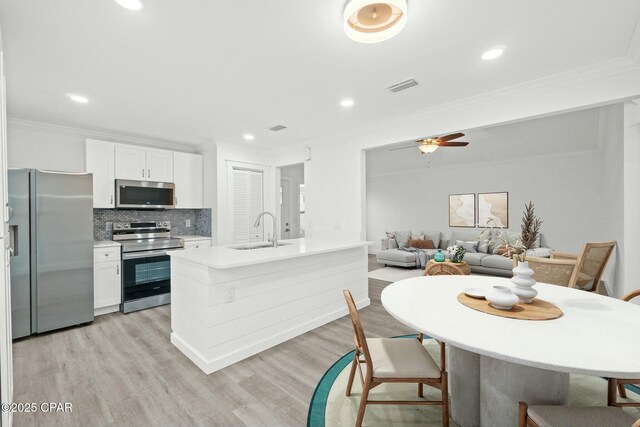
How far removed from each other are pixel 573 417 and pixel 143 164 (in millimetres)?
5134

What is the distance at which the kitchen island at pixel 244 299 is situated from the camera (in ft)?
7.74

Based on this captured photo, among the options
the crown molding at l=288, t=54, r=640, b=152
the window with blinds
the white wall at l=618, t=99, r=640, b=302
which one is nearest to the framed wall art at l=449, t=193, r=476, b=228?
the crown molding at l=288, t=54, r=640, b=152

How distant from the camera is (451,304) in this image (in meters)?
1.67

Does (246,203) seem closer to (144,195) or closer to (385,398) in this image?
(144,195)

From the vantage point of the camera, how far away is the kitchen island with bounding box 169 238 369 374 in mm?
2359

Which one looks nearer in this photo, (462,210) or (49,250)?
(49,250)

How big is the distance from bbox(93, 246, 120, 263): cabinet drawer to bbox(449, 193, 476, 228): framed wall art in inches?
280

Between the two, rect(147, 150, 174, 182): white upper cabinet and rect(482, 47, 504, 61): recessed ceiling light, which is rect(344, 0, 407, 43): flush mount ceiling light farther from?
rect(147, 150, 174, 182): white upper cabinet

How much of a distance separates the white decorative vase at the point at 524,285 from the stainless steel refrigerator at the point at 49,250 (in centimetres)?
421

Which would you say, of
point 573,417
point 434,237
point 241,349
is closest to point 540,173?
point 434,237

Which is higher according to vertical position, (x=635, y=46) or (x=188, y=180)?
(x=635, y=46)

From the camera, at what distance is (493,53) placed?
88.0 inches

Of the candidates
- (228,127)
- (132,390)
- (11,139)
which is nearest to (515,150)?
(228,127)

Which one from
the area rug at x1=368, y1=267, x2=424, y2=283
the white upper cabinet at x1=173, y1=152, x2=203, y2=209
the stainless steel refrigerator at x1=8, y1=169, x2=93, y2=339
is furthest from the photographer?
the area rug at x1=368, y1=267, x2=424, y2=283
